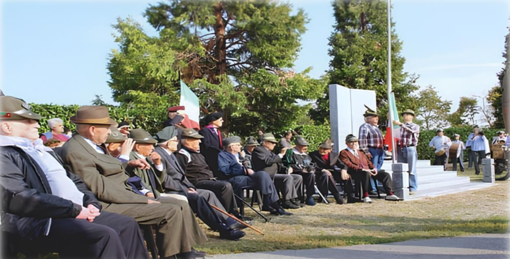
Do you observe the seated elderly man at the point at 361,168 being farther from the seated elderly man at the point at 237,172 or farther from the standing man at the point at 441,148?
the standing man at the point at 441,148

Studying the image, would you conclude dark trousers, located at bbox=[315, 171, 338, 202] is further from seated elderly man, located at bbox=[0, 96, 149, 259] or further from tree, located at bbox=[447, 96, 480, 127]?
tree, located at bbox=[447, 96, 480, 127]

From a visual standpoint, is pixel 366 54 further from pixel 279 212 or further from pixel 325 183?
pixel 279 212

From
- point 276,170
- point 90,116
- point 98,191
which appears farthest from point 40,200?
point 276,170

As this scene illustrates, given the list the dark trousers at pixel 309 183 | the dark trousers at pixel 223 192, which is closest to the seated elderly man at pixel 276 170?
the dark trousers at pixel 309 183

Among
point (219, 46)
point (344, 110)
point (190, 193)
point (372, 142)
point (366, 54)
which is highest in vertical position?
point (366, 54)

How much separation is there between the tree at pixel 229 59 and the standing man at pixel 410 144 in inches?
418

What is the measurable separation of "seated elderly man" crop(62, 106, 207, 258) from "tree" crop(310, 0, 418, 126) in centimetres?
3047

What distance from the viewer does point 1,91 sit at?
16.7 feet

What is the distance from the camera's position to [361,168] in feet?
35.2

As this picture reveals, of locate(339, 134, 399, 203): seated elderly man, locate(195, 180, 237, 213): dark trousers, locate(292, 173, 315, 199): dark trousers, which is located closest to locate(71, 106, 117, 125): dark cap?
locate(195, 180, 237, 213): dark trousers

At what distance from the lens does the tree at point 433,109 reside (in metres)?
41.5

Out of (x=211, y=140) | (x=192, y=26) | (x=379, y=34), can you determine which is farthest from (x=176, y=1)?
(x=379, y=34)

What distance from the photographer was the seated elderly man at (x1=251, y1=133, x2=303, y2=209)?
9070 mm

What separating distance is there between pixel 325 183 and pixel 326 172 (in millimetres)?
251
